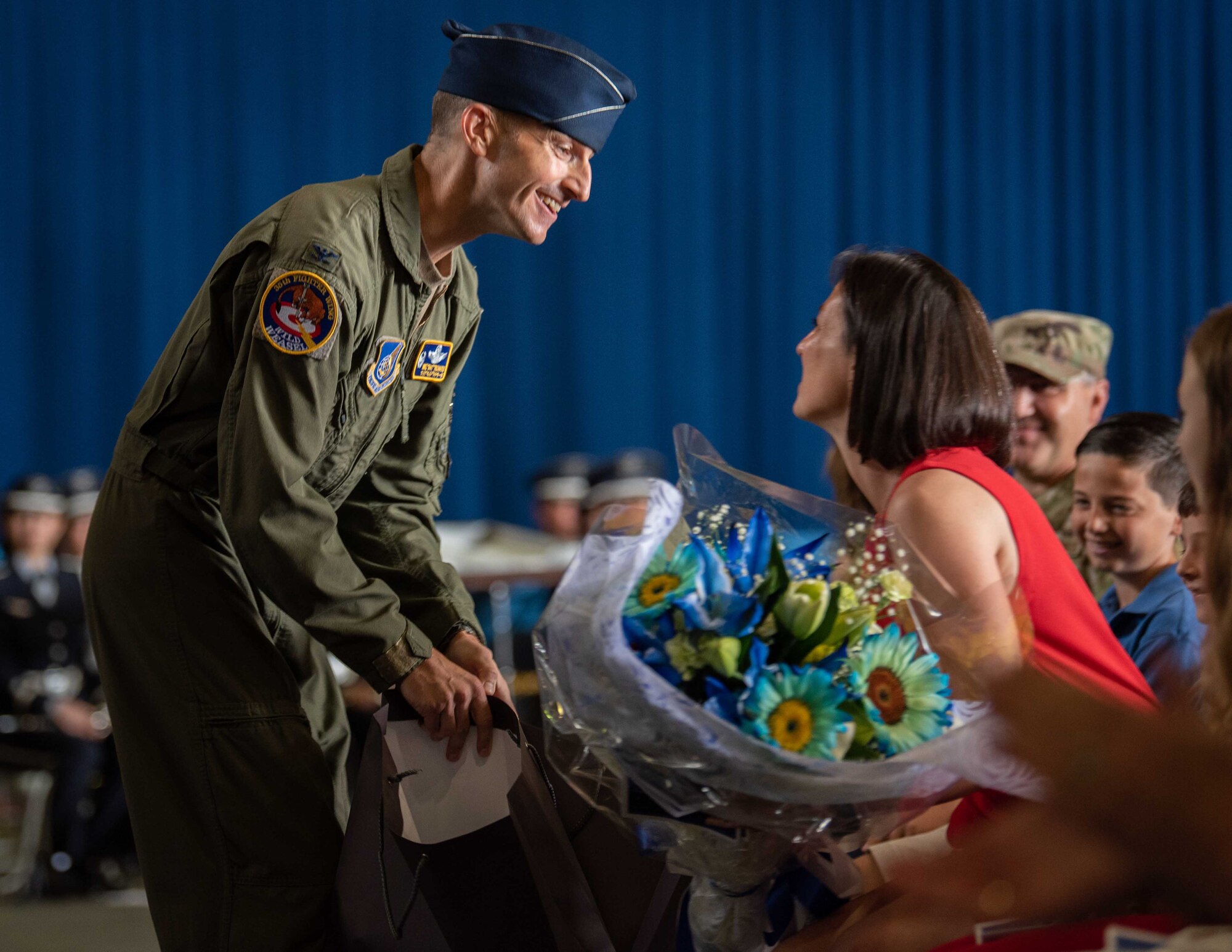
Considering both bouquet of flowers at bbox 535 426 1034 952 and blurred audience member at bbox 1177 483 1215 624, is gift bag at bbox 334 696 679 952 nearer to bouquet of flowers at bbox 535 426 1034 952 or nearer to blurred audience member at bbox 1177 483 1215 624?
bouquet of flowers at bbox 535 426 1034 952

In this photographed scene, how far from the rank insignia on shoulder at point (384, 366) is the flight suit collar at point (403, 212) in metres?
0.09

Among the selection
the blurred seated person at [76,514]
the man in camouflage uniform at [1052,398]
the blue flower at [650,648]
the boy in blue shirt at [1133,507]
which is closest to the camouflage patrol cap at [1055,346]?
the man in camouflage uniform at [1052,398]

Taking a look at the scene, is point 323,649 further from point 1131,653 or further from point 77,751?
point 77,751

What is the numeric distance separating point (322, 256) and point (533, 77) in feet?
1.32

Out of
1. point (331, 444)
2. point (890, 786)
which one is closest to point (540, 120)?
point (331, 444)

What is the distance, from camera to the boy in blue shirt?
6.81 feet

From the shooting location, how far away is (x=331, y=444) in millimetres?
1507

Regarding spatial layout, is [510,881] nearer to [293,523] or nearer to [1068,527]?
[293,523]

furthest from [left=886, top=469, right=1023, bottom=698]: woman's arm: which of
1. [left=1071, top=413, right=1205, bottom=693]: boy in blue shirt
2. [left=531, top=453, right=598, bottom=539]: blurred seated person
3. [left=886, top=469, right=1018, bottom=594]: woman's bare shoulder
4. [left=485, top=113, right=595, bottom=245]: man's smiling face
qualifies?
[left=531, top=453, right=598, bottom=539]: blurred seated person

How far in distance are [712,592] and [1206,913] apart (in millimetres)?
415

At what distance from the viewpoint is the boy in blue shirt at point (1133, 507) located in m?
2.08

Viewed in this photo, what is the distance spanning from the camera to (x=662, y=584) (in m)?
1.00

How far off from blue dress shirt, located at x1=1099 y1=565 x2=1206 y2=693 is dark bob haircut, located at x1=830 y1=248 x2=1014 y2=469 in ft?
1.73

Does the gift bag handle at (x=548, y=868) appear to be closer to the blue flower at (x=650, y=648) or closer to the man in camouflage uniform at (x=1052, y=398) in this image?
the blue flower at (x=650, y=648)
